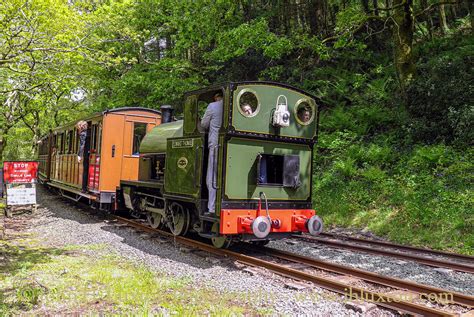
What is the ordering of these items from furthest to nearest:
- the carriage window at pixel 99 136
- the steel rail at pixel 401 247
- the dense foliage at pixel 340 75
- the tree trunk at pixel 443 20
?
the tree trunk at pixel 443 20 → the carriage window at pixel 99 136 → the dense foliage at pixel 340 75 → the steel rail at pixel 401 247

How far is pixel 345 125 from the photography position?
46.9 ft

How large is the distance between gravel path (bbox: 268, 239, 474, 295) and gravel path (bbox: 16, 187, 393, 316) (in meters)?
0.56

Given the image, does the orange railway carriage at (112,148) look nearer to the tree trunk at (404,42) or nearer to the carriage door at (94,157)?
the carriage door at (94,157)

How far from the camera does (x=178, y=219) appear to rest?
844 cm

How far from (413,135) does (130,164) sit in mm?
8310

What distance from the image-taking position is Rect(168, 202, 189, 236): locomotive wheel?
820 cm

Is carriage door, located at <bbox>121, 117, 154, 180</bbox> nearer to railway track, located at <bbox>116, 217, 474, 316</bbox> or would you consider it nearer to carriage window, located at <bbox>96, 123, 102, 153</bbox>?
carriage window, located at <bbox>96, 123, 102, 153</bbox>

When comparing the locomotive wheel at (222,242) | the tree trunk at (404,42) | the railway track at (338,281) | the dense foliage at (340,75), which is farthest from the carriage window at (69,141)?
the tree trunk at (404,42)

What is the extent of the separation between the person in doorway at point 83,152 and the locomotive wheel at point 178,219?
4.71 metres

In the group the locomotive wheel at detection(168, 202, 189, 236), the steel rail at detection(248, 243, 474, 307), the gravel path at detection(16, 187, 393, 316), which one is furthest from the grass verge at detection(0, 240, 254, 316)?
the steel rail at detection(248, 243, 474, 307)

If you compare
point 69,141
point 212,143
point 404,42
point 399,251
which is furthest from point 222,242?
point 404,42

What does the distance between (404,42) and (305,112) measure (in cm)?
755

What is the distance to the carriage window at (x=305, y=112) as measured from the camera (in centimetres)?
745

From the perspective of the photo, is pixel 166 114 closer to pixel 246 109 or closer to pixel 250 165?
pixel 246 109
